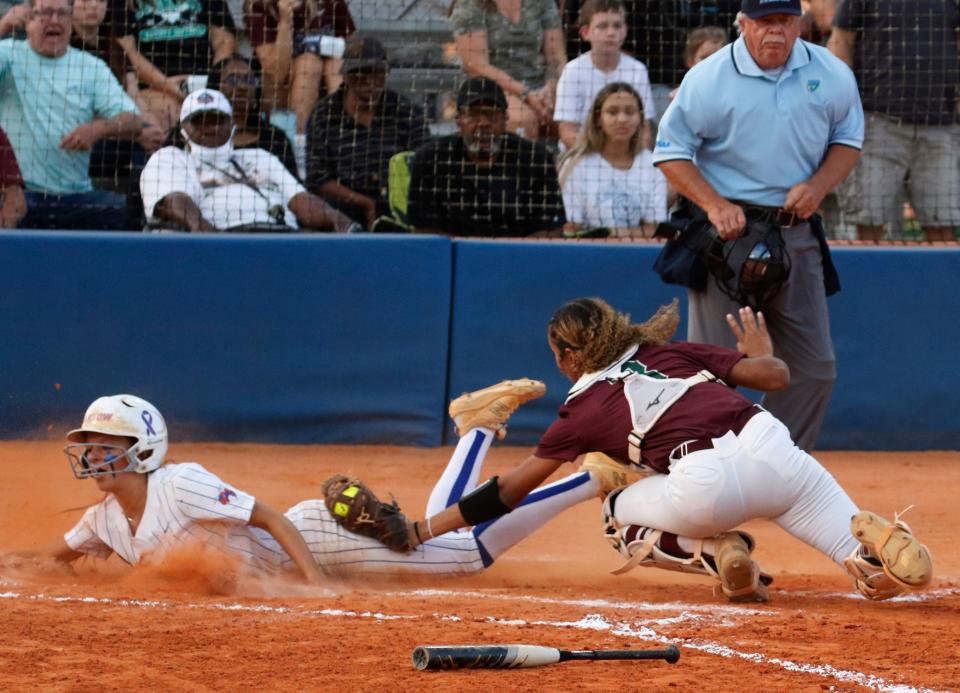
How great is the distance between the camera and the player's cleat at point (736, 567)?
4.75 m

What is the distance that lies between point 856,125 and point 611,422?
213 cm

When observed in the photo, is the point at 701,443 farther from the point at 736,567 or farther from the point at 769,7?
the point at 769,7

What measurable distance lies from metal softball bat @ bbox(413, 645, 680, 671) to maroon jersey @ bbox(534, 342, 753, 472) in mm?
1046

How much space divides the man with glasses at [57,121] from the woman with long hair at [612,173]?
276 cm

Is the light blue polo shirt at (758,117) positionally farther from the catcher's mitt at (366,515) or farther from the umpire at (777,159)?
the catcher's mitt at (366,515)

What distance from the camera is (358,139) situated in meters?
8.86

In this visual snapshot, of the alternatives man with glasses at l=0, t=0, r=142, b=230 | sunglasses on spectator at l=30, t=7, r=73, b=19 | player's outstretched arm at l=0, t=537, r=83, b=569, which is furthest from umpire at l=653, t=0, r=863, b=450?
sunglasses on spectator at l=30, t=7, r=73, b=19

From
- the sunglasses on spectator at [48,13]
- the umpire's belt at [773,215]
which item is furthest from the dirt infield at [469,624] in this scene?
the sunglasses on spectator at [48,13]

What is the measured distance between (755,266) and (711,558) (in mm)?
1477

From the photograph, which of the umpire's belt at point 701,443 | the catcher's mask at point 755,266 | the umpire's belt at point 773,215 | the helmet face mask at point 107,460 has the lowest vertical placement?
the helmet face mask at point 107,460

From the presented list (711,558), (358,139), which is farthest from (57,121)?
(711,558)

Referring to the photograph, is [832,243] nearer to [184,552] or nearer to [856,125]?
[856,125]

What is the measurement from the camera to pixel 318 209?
8.66 m

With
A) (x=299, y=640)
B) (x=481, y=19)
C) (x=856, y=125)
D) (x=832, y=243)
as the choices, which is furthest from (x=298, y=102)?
(x=299, y=640)
